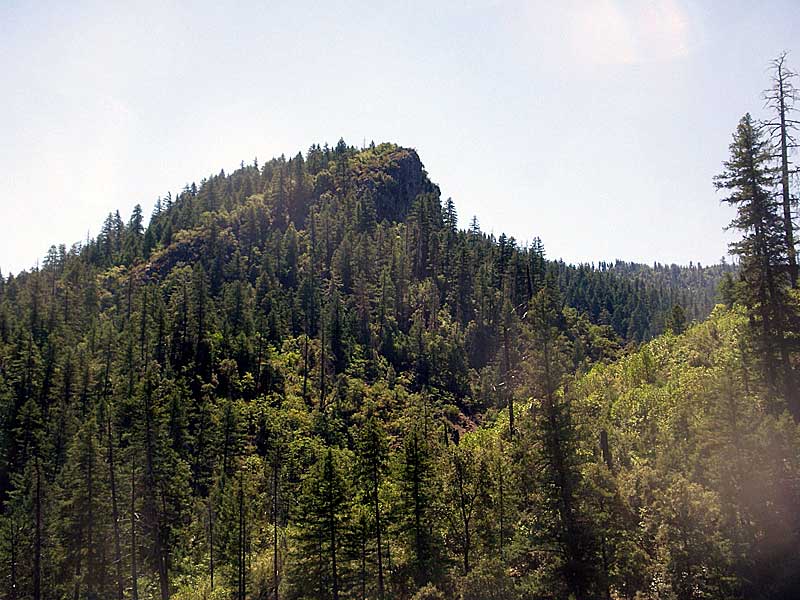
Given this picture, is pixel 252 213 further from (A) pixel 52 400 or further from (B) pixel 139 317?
(A) pixel 52 400

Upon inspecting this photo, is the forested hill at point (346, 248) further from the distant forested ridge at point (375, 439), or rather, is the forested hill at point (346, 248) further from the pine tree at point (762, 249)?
the pine tree at point (762, 249)

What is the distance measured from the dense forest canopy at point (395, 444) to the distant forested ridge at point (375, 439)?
178 mm

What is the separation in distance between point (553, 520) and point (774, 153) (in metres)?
20.8

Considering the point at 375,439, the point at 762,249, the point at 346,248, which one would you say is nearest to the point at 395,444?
the point at 375,439

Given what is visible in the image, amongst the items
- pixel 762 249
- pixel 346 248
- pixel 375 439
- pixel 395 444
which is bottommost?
pixel 395 444

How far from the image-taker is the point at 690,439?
26.2 m

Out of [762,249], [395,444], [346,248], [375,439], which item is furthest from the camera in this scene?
[346,248]

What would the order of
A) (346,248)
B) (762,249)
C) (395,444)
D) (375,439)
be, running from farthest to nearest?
(346,248) → (395,444) → (375,439) → (762,249)

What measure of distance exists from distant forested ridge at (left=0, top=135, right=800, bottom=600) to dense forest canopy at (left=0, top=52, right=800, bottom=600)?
18 centimetres

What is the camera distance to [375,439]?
36312 mm

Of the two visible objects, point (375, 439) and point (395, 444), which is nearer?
point (375, 439)

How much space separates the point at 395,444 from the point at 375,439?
3005 centimetres

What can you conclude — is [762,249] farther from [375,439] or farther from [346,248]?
[346,248]

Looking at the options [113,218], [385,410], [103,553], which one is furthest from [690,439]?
[113,218]
